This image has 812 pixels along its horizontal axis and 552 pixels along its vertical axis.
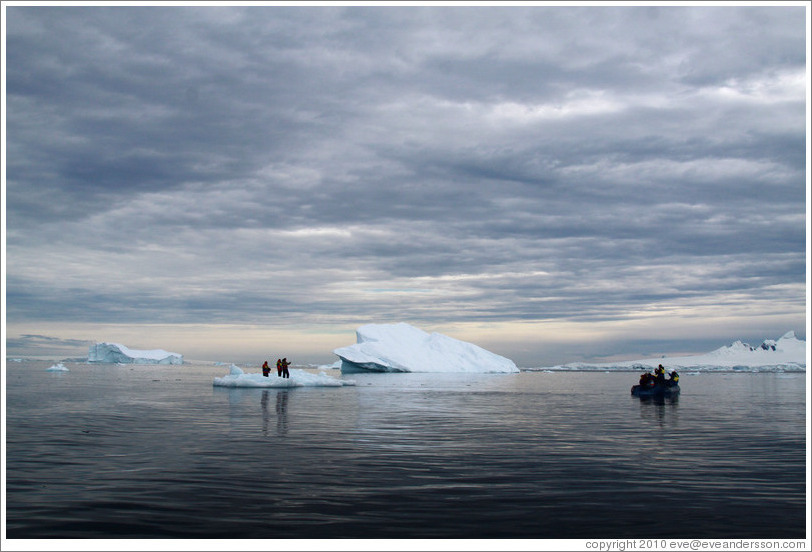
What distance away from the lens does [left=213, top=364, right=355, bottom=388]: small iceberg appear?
44531 mm

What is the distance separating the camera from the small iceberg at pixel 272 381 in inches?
1753

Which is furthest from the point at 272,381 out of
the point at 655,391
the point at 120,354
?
the point at 120,354

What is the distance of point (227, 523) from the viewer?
8.45 meters

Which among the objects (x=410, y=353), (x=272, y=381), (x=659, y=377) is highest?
(x=410, y=353)

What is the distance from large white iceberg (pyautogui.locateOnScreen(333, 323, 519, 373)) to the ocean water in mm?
66714

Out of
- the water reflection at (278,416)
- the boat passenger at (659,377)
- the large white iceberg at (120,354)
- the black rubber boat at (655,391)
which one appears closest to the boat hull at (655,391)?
the black rubber boat at (655,391)

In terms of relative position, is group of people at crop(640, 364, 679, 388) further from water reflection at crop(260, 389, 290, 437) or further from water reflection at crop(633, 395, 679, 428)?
water reflection at crop(260, 389, 290, 437)

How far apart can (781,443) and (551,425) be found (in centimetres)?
704

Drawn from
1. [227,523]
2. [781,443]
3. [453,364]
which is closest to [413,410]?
[781,443]

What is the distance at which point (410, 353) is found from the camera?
9762cm

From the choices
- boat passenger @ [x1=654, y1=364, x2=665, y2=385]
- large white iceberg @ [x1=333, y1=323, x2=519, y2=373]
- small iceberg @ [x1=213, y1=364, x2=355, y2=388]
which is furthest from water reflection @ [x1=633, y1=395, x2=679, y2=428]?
large white iceberg @ [x1=333, y1=323, x2=519, y2=373]

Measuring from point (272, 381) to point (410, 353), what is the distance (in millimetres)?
53731

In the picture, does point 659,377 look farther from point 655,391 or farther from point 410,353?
point 410,353

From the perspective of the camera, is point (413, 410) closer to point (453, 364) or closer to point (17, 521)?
point (17, 521)
